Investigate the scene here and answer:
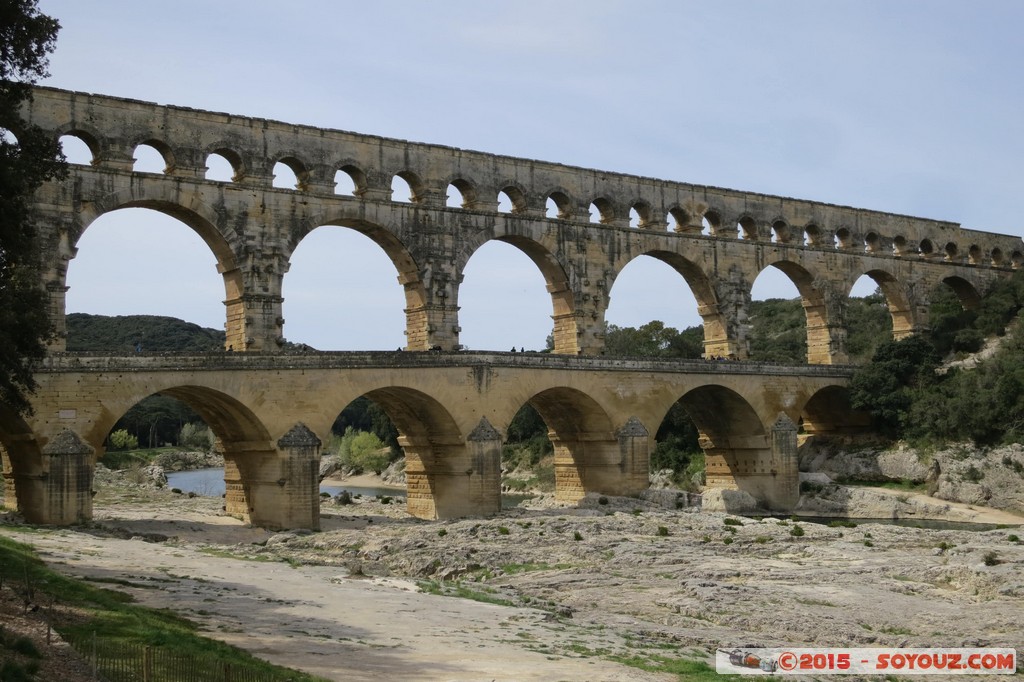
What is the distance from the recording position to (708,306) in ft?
155

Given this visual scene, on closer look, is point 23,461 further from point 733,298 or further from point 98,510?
point 733,298

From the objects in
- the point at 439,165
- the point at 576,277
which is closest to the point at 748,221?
the point at 576,277

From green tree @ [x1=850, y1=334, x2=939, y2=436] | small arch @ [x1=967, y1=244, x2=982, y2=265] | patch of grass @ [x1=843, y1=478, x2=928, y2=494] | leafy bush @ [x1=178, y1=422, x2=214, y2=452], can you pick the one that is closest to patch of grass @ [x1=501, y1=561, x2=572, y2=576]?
patch of grass @ [x1=843, y1=478, x2=928, y2=494]

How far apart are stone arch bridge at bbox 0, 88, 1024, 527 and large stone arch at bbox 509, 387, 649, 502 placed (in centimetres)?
8

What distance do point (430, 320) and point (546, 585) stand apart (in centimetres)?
1596

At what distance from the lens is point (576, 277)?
4316 cm

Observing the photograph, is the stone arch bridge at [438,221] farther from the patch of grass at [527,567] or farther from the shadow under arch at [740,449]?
the patch of grass at [527,567]

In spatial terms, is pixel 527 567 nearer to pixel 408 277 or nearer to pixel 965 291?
pixel 408 277

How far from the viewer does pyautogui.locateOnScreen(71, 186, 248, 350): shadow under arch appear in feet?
112

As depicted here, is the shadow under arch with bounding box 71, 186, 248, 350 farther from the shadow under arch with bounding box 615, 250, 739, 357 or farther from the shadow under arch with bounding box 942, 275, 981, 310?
the shadow under arch with bounding box 942, 275, 981, 310

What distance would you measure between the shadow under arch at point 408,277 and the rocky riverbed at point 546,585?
6971 millimetres

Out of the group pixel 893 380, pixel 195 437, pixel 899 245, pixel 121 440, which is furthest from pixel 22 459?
pixel 195 437

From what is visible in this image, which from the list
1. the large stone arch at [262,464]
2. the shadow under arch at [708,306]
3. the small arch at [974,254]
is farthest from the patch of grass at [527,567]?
the small arch at [974,254]

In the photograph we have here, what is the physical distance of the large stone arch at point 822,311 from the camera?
50312 millimetres
